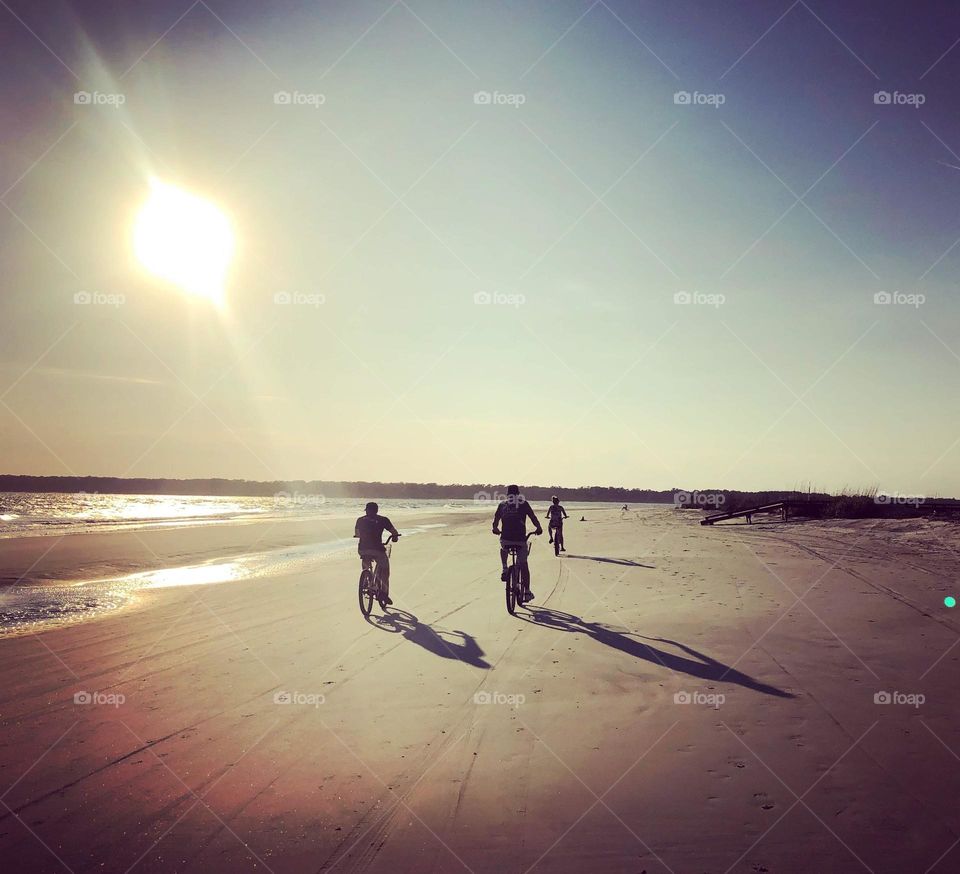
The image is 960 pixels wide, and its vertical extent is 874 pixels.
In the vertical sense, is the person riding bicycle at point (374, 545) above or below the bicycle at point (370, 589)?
above

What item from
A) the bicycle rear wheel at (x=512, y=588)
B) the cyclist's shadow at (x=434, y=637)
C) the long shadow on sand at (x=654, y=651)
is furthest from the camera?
the bicycle rear wheel at (x=512, y=588)

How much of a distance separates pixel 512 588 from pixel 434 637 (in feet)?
8.58

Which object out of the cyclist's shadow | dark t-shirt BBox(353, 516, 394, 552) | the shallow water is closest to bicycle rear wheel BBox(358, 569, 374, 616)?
the cyclist's shadow

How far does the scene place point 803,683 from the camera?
732 centimetres

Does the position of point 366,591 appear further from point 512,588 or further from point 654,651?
point 654,651

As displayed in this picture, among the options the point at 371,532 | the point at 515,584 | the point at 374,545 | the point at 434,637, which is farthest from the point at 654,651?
the point at 371,532

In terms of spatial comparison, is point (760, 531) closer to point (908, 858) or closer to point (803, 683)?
point (803, 683)

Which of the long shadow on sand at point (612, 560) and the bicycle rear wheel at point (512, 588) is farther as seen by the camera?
the long shadow on sand at point (612, 560)

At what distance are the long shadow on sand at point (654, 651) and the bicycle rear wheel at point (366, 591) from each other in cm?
287

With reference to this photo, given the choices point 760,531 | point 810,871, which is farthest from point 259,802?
point 760,531

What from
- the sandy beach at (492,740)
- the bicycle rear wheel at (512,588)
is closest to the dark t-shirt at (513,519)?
the bicycle rear wheel at (512,588)

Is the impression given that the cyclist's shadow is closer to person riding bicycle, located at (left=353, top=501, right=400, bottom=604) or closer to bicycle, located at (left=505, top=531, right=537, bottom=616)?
person riding bicycle, located at (left=353, top=501, right=400, bottom=604)

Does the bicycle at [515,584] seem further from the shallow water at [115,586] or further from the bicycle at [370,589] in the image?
the shallow water at [115,586]

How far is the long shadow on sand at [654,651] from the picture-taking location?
24.6 feet
